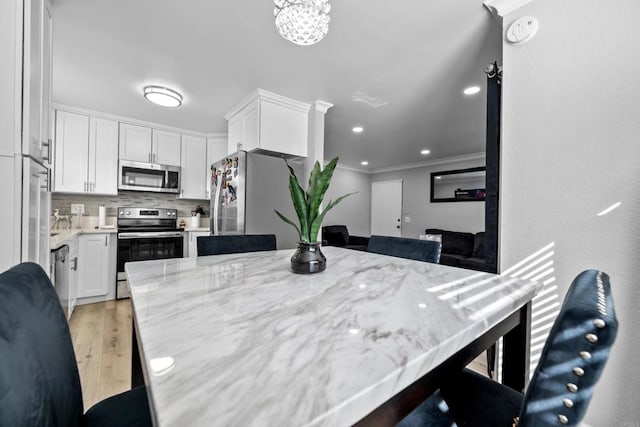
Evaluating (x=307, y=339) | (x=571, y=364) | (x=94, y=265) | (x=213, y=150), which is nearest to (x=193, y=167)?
(x=213, y=150)

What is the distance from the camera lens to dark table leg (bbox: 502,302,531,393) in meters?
0.97

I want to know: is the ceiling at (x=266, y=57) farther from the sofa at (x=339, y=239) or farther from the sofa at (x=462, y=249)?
the sofa at (x=339, y=239)

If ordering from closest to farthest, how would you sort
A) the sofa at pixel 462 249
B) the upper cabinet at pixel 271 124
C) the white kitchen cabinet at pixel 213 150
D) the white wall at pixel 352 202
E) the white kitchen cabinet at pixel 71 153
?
the upper cabinet at pixel 271 124 → the white kitchen cabinet at pixel 71 153 → the white kitchen cabinet at pixel 213 150 → the sofa at pixel 462 249 → the white wall at pixel 352 202

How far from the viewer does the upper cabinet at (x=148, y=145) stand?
3.48 m

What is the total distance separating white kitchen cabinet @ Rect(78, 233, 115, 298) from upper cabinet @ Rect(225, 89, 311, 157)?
200 cm

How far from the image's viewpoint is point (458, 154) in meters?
5.34

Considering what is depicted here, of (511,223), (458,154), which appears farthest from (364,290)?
(458,154)

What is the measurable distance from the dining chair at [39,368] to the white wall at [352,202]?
5815mm

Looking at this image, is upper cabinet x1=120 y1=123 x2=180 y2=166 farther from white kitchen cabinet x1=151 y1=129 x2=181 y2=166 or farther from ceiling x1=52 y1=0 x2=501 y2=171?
ceiling x1=52 y1=0 x2=501 y2=171

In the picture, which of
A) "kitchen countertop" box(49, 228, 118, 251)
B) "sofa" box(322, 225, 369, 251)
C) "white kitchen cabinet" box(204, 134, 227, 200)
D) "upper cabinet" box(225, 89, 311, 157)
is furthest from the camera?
"sofa" box(322, 225, 369, 251)

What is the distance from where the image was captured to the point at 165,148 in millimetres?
3758

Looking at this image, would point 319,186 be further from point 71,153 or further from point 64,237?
point 71,153

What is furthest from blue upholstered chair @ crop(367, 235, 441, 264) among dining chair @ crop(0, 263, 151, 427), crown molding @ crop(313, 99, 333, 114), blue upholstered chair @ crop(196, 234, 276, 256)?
crown molding @ crop(313, 99, 333, 114)

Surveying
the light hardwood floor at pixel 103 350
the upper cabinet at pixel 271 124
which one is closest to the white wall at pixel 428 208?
the light hardwood floor at pixel 103 350
